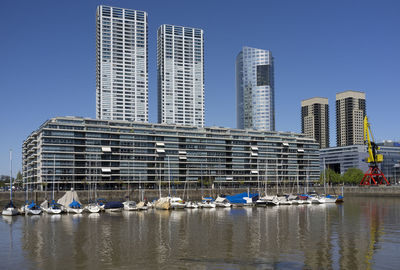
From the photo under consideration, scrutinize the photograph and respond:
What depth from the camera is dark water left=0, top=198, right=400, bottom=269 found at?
39719mm

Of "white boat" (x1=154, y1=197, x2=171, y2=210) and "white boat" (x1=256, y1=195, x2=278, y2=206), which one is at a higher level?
"white boat" (x1=154, y1=197, x2=171, y2=210)

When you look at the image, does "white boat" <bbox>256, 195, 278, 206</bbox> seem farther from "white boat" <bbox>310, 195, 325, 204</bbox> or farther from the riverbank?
the riverbank

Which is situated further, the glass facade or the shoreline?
the glass facade

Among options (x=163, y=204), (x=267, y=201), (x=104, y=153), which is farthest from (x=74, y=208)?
(x=104, y=153)

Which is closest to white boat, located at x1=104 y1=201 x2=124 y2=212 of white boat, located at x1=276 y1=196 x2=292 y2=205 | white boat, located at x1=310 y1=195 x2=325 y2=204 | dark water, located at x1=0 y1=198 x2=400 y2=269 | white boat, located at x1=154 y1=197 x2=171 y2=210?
white boat, located at x1=154 y1=197 x2=171 y2=210

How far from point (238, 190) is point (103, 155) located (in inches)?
2474

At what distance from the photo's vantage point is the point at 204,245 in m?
50.1

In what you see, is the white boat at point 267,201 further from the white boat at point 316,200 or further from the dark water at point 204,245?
the dark water at point 204,245

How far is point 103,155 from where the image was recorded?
176m

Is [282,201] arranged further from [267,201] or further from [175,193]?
[175,193]

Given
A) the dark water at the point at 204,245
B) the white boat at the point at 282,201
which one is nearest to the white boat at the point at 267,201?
the white boat at the point at 282,201

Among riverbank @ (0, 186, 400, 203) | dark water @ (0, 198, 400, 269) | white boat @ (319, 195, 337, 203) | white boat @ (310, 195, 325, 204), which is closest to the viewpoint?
dark water @ (0, 198, 400, 269)

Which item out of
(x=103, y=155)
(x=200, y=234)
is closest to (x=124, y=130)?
(x=103, y=155)

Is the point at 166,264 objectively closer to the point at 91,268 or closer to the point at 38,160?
the point at 91,268
